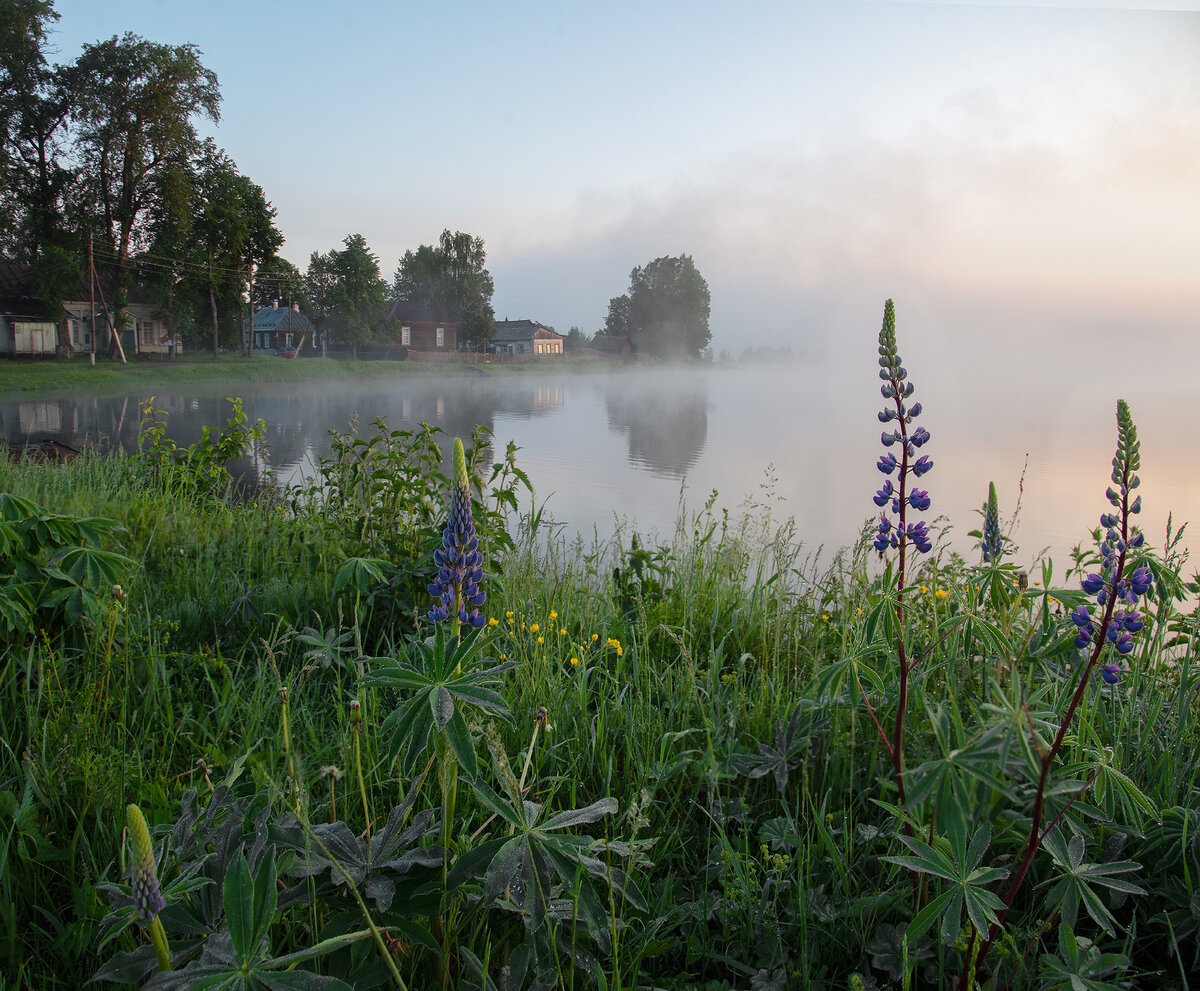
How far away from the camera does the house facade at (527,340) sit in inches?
3182

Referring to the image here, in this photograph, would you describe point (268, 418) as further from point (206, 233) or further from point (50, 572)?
point (206, 233)

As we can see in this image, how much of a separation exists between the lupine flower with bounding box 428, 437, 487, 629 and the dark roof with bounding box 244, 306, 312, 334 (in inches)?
2556

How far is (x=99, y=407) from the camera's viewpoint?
2273 centimetres

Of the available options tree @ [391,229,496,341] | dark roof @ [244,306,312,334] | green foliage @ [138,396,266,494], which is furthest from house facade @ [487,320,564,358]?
green foliage @ [138,396,266,494]

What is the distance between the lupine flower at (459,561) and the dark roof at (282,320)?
213 feet

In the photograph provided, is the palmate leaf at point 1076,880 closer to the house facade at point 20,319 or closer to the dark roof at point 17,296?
the house facade at point 20,319

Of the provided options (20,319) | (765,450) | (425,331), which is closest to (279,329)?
(425,331)

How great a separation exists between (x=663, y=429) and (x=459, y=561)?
17.2 meters

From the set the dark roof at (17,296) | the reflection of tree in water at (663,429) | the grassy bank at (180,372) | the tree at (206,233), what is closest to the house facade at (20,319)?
the dark roof at (17,296)

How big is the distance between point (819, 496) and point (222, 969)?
30.9ft

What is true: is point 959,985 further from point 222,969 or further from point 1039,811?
point 222,969

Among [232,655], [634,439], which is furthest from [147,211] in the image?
[232,655]

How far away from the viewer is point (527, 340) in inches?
3209

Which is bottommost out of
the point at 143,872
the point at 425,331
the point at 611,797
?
the point at 611,797
